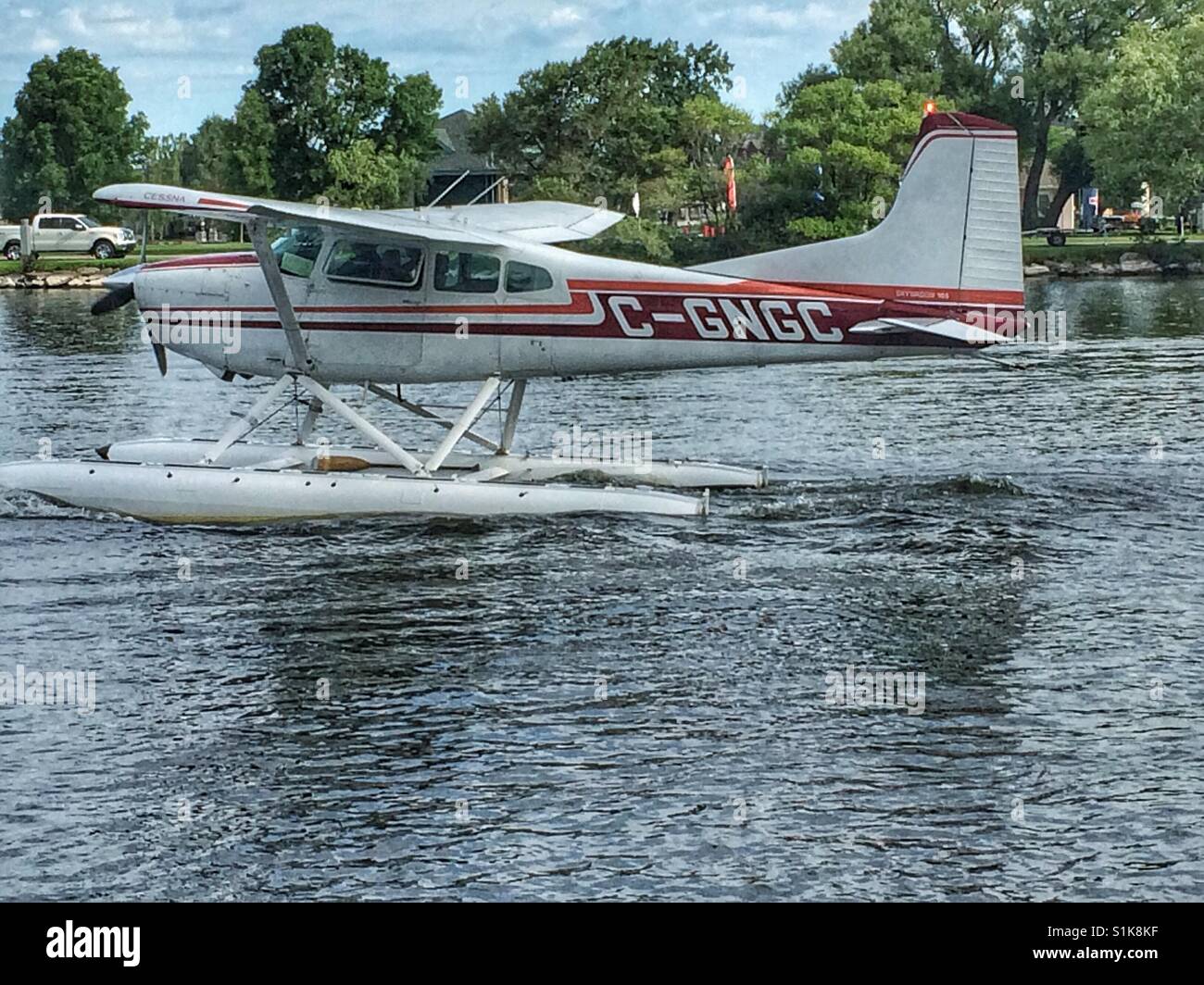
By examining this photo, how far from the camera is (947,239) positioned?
1448 cm

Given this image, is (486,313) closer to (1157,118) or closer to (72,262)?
(1157,118)

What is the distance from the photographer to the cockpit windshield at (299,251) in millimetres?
15250

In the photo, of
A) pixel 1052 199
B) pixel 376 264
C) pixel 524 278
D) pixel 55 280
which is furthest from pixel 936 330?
pixel 1052 199

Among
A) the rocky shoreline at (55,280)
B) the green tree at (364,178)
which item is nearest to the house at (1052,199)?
the green tree at (364,178)

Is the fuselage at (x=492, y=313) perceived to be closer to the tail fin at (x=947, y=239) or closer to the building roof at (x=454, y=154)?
the tail fin at (x=947, y=239)

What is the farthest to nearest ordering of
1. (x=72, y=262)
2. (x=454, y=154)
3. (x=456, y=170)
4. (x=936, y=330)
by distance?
(x=454, y=154)
(x=456, y=170)
(x=72, y=262)
(x=936, y=330)

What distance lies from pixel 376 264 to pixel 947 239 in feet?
16.2

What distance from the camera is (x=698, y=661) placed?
1073 cm

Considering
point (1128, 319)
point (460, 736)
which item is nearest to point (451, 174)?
point (1128, 319)

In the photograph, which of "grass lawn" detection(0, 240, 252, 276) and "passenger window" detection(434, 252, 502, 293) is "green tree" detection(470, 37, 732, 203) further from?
"passenger window" detection(434, 252, 502, 293)

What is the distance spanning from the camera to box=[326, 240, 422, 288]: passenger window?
15.0 m

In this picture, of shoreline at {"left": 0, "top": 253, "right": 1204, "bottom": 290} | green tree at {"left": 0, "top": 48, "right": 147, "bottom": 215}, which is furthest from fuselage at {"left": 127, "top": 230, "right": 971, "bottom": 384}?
green tree at {"left": 0, "top": 48, "right": 147, "bottom": 215}

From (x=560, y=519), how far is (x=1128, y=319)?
2691cm
